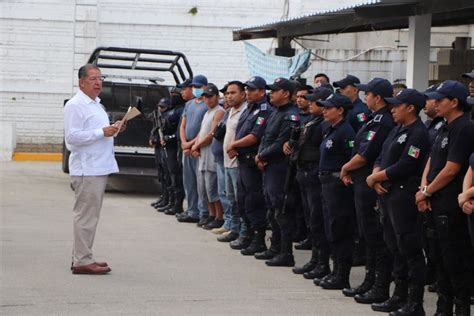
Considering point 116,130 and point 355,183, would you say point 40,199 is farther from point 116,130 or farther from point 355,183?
point 355,183

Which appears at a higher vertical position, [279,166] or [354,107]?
[354,107]

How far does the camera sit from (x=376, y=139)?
28.8ft

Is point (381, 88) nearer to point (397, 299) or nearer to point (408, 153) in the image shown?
point (408, 153)

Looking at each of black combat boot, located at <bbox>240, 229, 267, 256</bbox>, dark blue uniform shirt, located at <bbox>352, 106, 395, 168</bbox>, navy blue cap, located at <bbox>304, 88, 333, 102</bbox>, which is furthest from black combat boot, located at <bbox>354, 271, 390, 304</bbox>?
black combat boot, located at <bbox>240, 229, 267, 256</bbox>

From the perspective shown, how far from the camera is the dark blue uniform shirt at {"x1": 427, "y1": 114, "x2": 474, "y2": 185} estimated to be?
7535mm

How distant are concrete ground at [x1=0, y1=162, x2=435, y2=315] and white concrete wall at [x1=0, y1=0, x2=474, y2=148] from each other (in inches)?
345

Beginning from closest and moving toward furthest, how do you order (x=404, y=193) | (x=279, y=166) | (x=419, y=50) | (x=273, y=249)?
(x=404, y=193)
(x=279, y=166)
(x=273, y=249)
(x=419, y=50)

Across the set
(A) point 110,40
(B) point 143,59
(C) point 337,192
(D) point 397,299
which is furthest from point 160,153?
(A) point 110,40

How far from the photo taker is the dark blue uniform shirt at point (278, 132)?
10672mm

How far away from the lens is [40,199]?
15930mm

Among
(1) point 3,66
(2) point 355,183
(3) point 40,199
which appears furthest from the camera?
(1) point 3,66

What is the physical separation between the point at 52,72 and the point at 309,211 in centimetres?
1402

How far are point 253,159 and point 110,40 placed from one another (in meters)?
12.8

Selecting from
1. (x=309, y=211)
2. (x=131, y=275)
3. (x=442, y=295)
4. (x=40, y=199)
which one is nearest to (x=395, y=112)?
(x=442, y=295)
